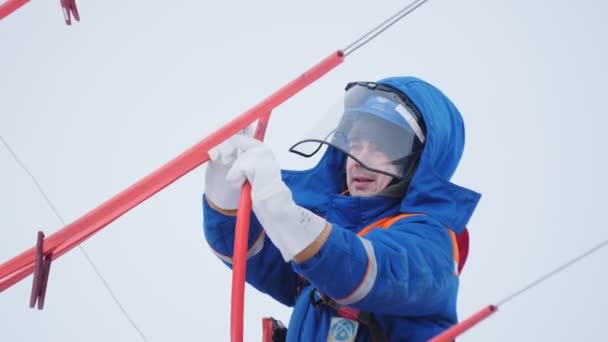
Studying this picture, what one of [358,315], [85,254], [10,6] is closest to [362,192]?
[358,315]

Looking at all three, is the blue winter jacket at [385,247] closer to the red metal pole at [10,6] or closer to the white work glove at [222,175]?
the white work glove at [222,175]

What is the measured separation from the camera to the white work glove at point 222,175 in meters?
1.67

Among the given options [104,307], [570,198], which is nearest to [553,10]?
[570,198]

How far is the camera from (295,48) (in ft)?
11.3

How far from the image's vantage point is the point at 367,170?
1868mm

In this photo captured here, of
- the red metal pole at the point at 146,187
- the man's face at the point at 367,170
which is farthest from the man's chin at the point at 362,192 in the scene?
the red metal pole at the point at 146,187

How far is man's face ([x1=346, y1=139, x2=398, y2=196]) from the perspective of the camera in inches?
72.9

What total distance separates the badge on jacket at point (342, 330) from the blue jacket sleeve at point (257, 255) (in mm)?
225

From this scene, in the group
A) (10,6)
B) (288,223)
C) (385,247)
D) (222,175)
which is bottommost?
(385,247)

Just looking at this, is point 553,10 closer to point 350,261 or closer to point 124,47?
point 124,47

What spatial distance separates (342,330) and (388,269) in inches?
8.9

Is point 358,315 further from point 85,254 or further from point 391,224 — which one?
point 85,254

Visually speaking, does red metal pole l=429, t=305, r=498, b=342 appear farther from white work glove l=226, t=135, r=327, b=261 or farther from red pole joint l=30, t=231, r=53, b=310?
red pole joint l=30, t=231, r=53, b=310

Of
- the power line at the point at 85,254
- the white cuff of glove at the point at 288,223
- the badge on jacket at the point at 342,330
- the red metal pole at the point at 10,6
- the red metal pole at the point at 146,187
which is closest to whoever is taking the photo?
the white cuff of glove at the point at 288,223
